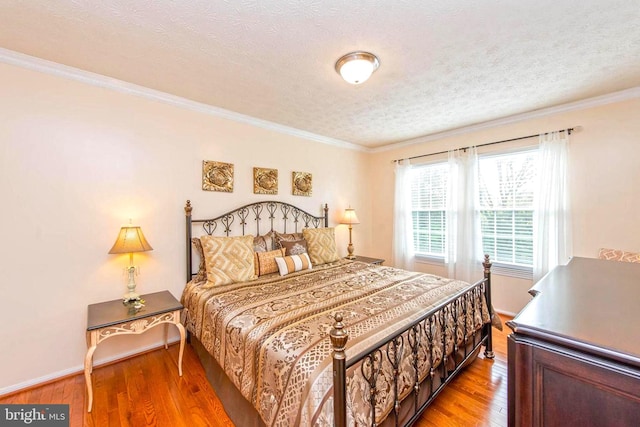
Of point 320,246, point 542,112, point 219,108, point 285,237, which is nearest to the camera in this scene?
point 219,108

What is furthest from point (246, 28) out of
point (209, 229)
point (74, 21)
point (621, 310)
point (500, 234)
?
point (500, 234)

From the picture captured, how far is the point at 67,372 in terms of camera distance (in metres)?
2.18

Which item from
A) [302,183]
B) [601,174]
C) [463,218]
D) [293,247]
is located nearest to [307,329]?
[293,247]

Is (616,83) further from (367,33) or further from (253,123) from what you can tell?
(253,123)

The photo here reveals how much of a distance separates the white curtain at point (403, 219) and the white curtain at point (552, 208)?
1.65 m

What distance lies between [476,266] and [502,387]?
1.91 meters

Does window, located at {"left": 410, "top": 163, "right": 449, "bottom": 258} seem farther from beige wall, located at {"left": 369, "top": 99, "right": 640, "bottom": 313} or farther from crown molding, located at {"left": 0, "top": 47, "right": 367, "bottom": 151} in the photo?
crown molding, located at {"left": 0, "top": 47, "right": 367, "bottom": 151}

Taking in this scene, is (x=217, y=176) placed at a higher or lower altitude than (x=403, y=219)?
higher

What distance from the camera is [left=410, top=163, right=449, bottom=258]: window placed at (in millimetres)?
4051

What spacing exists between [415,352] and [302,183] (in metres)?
2.76

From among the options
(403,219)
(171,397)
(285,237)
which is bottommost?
(171,397)

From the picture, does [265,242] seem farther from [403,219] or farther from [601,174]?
[601,174]

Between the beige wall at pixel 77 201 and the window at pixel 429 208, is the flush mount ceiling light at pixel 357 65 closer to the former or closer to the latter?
the beige wall at pixel 77 201

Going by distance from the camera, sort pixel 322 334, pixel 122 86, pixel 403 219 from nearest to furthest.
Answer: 1. pixel 322 334
2. pixel 122 86
3. pixel 403 219
